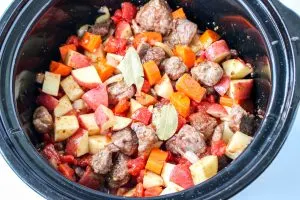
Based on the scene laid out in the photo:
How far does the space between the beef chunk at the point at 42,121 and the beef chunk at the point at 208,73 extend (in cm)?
56

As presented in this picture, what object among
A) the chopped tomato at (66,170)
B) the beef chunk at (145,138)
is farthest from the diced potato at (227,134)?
the chopped tomato at (66,170)

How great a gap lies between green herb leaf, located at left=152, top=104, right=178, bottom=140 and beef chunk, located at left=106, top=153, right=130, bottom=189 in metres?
0.16

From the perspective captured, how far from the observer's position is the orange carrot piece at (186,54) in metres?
2.10

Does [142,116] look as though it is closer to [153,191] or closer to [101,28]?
[153,191]

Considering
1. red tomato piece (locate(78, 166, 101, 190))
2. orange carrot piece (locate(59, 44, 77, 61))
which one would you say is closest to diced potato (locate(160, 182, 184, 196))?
red tomato piece (locate(78, 166, 101, 190))

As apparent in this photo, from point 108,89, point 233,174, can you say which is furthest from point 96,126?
point 233,174

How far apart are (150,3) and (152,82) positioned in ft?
1.09

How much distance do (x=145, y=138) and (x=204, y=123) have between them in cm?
22

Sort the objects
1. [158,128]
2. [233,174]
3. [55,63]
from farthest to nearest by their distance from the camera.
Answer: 1. [55,63]
2. [158,128]
3. [233,174]

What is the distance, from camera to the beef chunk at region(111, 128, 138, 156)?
1929 millimetres

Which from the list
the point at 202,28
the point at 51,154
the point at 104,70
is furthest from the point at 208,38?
the point at 51,154

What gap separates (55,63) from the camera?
2.15 m

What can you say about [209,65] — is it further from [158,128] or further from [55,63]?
[55,63]

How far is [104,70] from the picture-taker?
6.89ft
